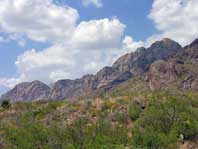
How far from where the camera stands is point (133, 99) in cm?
9875

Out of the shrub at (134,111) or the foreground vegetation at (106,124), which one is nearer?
the foreground vegetation at (106,124)

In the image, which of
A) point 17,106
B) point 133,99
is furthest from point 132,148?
point 17,106

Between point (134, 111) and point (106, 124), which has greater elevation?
point (134, 111)

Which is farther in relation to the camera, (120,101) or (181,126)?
(120,101)

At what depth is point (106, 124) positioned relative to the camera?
7894 centimetres

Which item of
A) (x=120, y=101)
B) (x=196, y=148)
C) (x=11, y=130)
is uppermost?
(x=120, y=101)

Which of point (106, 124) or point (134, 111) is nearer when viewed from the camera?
point (106, 124)

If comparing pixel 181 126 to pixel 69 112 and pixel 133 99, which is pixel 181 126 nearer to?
pixel 133 99

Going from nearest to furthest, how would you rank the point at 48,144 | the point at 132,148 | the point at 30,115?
the point at 132,148
the point at 48,144
the point at 30,115

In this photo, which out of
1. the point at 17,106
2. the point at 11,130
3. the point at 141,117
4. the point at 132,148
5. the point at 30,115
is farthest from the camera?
the point at 17,106

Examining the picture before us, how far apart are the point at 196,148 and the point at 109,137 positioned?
19.3 m

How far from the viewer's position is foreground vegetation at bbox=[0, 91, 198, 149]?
69.8 meters

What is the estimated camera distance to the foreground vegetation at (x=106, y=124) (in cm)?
6975

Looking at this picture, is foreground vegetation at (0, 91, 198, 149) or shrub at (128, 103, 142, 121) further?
shrub at (128, 103, 142, 121)
